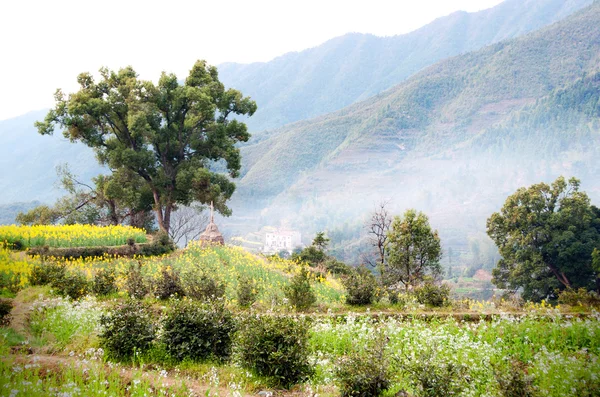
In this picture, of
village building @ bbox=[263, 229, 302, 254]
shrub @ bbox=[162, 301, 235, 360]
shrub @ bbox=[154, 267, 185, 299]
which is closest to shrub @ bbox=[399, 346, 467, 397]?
shrub @ bbox=[162, 301, 235, 360]

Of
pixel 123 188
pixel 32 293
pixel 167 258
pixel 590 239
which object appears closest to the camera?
pixel 32 293

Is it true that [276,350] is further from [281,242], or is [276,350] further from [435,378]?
[281,242]

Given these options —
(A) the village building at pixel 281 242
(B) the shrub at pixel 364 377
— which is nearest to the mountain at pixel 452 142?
(A) the village building at pixel 281 242

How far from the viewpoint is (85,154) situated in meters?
158

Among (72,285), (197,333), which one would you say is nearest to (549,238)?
(197,333)

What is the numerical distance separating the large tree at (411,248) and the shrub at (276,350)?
14674mm

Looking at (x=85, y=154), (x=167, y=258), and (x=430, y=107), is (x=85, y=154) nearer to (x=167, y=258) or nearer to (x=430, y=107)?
(x=430, y=107)

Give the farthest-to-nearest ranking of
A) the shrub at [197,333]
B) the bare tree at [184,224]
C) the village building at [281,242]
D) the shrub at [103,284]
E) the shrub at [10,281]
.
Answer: the village building at [281,242], the bare tree at [184,224], the shrub at [103,284], the shrub at [10,281], the shrub at [197,333]

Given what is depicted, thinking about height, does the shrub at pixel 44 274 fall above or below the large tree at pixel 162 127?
below

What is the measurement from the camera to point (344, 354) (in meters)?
6.94

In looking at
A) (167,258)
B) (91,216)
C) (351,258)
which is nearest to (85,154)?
(351,258)

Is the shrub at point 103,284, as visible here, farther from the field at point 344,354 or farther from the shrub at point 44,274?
the shrub at point 44,274

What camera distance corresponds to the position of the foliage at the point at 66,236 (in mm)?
15219

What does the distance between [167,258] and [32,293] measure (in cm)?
785
